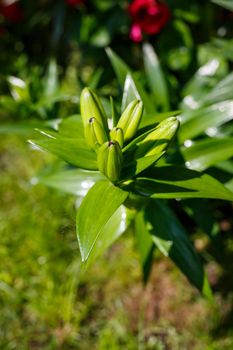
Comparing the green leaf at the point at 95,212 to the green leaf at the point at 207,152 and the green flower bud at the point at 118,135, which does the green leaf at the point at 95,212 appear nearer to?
the green flower bud at the point at 118,135

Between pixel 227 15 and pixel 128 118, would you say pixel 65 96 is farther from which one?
pixel 227 15

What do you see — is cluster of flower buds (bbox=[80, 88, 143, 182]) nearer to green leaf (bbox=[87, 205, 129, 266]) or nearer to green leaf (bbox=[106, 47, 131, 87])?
green leaf (bbox=[87, 205, 129, 266])

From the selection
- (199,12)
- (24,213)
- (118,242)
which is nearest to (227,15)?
(199,12)

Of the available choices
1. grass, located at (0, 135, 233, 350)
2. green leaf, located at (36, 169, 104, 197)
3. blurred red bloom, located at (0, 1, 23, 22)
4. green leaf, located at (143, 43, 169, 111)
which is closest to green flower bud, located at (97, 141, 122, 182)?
green leaf, located at (36, 169, 104, 197)

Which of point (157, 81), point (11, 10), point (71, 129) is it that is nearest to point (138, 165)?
point (71, 129)

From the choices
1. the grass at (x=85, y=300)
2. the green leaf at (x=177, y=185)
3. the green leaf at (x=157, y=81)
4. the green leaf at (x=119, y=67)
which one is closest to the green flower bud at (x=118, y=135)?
the green leaf at (x=177, y=185)

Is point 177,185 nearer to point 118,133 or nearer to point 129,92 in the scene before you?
point 118,133
